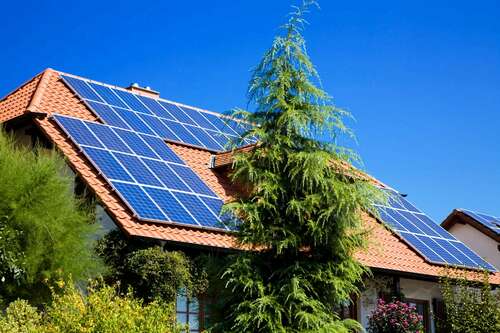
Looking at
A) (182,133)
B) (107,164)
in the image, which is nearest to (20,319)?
(107,164)

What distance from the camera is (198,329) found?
17.7 m

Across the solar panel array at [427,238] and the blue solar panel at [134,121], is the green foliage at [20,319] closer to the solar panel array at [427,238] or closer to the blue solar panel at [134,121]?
the blue solar panel at [134,121]

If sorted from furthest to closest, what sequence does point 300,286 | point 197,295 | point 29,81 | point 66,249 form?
point 29,81
point 197,295
point 66,249
point 300,286

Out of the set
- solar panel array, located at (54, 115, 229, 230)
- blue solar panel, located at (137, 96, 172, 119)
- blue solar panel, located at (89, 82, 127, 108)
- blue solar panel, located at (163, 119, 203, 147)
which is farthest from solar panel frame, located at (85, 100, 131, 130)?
blue solar panel, located at (137, 96, 172, 119)

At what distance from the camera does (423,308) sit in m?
23.4

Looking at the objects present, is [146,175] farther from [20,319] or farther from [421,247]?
[421,247]

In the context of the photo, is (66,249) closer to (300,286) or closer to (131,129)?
(300,286)

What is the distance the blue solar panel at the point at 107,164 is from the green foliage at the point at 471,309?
8334mm

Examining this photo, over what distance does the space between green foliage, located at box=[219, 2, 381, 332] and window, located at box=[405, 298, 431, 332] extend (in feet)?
26.7

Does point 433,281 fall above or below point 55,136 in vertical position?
below

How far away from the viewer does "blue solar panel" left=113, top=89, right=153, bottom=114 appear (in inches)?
914

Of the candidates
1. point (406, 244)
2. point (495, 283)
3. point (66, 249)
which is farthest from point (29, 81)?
point (495, 283)

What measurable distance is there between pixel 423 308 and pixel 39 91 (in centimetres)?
1226

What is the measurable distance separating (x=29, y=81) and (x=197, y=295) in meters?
9.73
